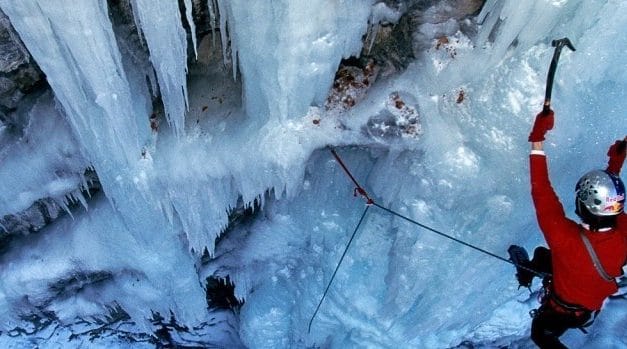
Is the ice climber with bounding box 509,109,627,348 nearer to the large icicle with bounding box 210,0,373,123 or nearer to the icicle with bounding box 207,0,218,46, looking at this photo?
the large icicle with bounding box 210,0,373,123

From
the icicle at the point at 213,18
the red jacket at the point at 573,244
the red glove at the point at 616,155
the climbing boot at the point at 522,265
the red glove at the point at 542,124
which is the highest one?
the icicle at the point at 213,18

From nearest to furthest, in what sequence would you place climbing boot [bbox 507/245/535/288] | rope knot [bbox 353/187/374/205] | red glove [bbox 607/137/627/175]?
red glove [bbox 607/137/627/175] → climbing boot [bbox 507/245/535/288] → rope knot [bbox 353/187/374/205]

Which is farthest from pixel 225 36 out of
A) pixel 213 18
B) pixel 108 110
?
pixel 108 110

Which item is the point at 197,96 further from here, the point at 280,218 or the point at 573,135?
the point at 573,135

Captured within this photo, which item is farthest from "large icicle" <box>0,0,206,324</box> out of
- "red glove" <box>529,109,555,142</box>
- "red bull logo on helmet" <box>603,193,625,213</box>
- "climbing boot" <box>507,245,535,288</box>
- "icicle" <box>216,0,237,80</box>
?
"red bull logo on helmet" <box>603,193,625,213</box>

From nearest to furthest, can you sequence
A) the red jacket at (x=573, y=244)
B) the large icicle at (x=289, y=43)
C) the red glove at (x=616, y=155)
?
the red jacket at (x=573, y=244) → the red glove at (x=616, y=155) → the large icicle at (x=289, y=43)

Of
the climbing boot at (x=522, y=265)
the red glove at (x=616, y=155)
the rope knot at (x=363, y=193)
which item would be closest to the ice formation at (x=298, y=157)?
the rope knot at (x=363, y=193)

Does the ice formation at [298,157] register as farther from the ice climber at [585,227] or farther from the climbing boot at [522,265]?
the ice climber at [585,227]
